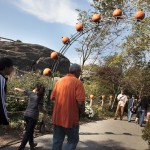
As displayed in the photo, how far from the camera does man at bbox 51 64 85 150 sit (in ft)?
19.7

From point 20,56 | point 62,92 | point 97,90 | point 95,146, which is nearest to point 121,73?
point 97,90

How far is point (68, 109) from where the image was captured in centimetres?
600

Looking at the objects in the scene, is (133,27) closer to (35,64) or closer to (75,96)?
(75,96)

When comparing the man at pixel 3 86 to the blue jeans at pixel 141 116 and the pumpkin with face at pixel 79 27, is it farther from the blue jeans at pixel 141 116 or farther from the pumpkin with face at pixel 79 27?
the blue jeans at pixel 141 116

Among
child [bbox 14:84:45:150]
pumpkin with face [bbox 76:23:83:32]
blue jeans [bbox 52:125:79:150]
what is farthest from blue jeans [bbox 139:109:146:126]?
blue jeans [bbox 52:125:79:150]

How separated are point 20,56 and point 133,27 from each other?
876 inches

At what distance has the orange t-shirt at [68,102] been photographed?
5992 millimetres

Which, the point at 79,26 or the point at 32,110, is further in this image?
the point at 79,26

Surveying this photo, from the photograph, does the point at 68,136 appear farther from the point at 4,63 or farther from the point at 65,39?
the point at 65,39

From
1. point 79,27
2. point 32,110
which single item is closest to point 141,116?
point 79,27

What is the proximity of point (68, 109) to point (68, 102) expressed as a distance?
0.12 m

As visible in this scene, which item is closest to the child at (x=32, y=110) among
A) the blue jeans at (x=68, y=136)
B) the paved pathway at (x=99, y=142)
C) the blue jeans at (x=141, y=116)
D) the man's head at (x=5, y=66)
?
the paved pathway at (x=99, y=142)

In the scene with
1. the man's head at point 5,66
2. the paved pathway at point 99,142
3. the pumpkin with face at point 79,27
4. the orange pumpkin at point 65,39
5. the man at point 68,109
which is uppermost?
the pumpkin with face at point 79,27

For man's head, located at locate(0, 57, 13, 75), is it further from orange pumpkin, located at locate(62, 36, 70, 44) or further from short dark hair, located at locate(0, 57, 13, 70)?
orange pumpkin, located at locate(62, 36, 70, 44)
